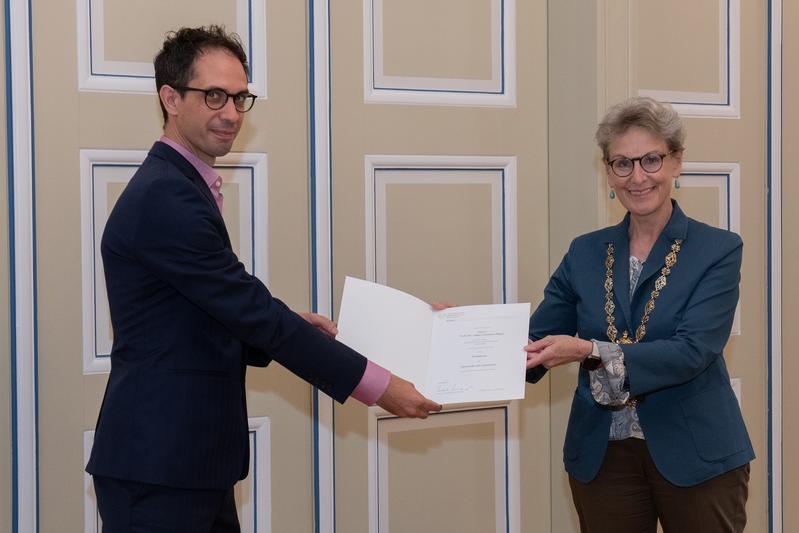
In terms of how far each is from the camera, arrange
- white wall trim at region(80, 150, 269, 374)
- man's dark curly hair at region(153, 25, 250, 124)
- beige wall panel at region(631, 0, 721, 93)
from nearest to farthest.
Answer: man's dark curly hair at region(153, 25, 250, 124) < white wall trim at region(80, 150, 269, 374) < beige wall panel at region(631, 0, 721, 93)

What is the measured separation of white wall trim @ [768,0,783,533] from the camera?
3180mm

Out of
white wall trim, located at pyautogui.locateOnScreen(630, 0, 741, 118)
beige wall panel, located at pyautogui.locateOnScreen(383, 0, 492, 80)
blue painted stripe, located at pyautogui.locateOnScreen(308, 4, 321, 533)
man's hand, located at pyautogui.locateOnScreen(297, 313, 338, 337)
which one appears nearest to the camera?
man's hand, located at pyautogui.locateOnScreen(297, 313, 338, 337)

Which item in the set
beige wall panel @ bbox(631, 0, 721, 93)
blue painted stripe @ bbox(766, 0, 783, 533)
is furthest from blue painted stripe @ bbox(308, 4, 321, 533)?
blue painted stripe @ bbox(766, 0, 783, 533)

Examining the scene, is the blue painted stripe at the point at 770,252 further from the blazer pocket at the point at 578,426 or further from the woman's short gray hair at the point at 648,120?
the blazer pocket at the point at 578,426

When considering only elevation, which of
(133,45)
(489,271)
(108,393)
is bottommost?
(108,393)

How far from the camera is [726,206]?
3.15 metres

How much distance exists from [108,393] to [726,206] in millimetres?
2161

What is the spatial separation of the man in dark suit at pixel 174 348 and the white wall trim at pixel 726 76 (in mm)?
1792

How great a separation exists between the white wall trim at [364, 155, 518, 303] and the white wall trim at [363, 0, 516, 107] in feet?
0.59

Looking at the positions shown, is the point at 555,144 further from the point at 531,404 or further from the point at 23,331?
the point at 23,331

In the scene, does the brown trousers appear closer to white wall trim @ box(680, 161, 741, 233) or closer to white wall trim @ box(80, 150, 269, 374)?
white wall trim @ box(680, 161, 741, 233)

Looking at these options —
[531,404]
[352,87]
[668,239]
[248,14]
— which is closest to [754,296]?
[531,404]

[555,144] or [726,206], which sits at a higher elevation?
[555,144]

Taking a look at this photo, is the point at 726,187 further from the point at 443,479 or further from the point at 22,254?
the point at 22,254
